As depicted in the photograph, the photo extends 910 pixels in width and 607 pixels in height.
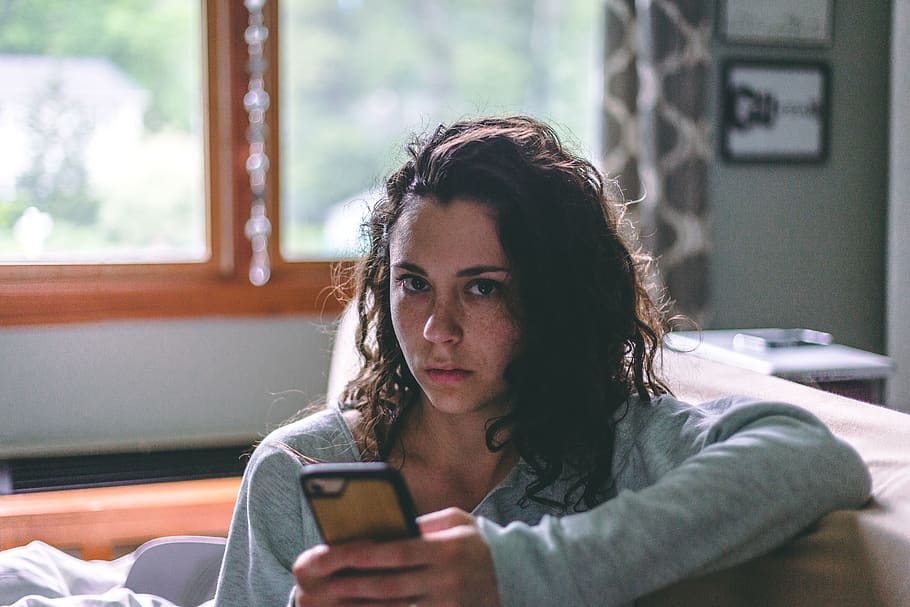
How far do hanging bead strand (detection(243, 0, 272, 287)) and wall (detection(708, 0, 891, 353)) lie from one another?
143 cm

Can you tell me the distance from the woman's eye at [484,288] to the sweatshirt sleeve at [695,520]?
27 centimetres

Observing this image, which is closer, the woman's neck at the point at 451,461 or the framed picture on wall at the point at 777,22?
the woman's neck at the point at 451,461

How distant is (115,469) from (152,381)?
42cm

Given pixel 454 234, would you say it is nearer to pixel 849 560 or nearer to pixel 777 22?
pixel 849 560

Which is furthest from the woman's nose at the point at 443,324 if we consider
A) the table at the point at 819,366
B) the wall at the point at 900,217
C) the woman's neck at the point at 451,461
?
the wall at the point at 900,217

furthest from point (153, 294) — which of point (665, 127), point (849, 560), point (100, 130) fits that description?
point (849, 560)

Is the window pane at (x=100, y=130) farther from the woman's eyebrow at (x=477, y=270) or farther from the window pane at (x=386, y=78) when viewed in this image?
the woman's eyebrow at (x=477, y=270)

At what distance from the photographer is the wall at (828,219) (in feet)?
11.1

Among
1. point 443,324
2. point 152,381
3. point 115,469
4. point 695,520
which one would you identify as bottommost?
point 115,469

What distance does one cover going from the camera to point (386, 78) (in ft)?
10.2

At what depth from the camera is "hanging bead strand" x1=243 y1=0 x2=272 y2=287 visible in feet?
9.64

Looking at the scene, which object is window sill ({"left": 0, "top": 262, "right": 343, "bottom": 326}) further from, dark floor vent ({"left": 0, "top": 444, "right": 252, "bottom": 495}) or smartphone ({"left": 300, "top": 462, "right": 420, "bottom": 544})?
smartphone ({"left": 300, "top": 462, "right": 420, "bottom": 544})

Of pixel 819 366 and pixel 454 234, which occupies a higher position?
pixel 454 234

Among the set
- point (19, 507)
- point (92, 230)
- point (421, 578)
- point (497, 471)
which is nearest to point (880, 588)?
point (421, 578)
